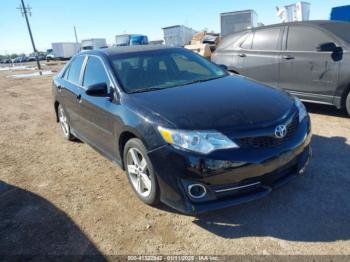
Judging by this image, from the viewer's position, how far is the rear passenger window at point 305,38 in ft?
17.7

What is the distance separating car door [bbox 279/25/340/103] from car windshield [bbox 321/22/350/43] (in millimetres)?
151

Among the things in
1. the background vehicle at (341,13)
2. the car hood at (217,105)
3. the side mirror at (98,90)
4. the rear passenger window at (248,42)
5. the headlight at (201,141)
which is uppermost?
the background vehicle at (341,13)

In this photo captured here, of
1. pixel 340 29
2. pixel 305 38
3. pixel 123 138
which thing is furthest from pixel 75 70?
pixel 340 29

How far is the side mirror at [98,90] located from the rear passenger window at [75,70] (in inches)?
46.5

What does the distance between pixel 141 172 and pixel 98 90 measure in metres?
1.06

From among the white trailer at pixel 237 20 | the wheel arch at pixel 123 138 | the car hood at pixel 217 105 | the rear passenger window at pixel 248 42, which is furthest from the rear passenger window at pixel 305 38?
the white trailer at pixel 237 20

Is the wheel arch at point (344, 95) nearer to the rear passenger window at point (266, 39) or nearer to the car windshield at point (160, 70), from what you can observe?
the rear passenger window at point (266, 39)

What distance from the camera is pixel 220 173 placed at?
2.51 m

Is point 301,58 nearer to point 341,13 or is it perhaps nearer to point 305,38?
point 305,38

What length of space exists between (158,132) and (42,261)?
4.82 feet

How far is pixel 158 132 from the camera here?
8.89ft

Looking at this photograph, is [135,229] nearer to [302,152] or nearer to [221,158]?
[221,158]

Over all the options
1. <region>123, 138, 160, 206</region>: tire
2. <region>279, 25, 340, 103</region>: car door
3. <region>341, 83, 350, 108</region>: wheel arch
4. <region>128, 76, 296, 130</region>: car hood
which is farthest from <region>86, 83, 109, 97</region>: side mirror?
<region>341, 83, 350, 108</region>: wheel arch

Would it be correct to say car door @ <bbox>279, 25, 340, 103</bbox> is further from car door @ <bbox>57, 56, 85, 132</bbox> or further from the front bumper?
car door @ <bbox>57, 56, 85, 132</bbox>
